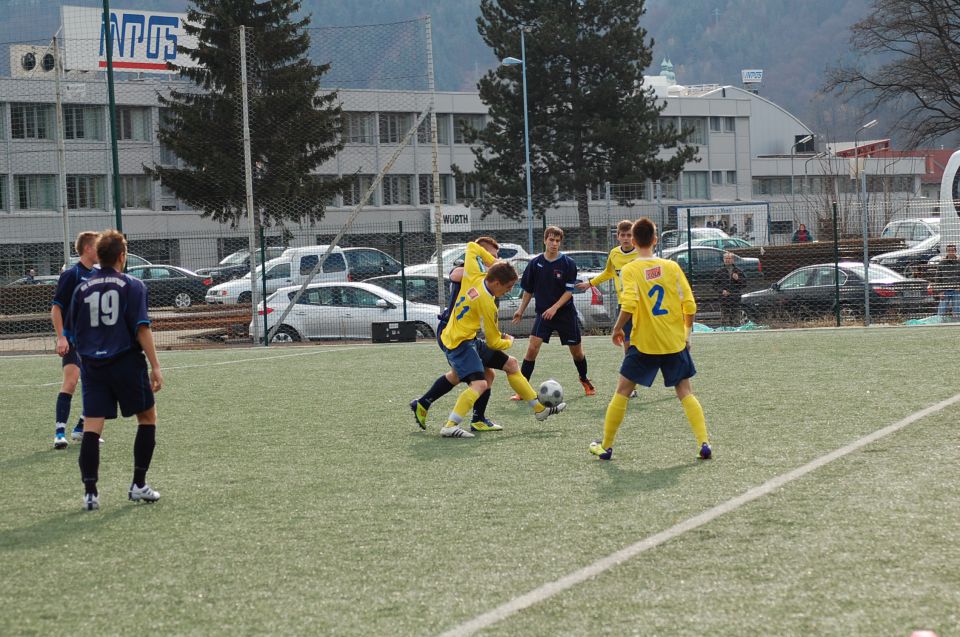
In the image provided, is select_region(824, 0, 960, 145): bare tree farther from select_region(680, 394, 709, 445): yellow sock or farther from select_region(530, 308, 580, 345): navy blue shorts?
select_region(680, 394, 709, 445): yellow sock

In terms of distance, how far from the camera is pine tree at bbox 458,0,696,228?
49.3m

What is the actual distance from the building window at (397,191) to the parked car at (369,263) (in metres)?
29.7

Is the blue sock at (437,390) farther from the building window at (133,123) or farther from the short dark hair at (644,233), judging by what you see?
the building window at (133,123)

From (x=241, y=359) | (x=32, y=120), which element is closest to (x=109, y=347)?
(x=241, y=359)

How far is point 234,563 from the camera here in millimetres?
5707

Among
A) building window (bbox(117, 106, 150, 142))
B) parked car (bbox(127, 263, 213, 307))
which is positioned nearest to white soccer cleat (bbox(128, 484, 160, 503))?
parked car (bbox(127, 263, 213, 307))

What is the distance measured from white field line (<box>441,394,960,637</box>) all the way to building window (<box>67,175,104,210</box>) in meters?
42.7

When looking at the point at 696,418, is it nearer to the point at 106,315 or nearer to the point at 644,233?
the point at 644,233

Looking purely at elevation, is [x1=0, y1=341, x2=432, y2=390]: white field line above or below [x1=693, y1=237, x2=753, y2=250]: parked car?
below

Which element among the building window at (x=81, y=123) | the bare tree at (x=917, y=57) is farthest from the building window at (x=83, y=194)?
the bare tree at (x=917, y=57)

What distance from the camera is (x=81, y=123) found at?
135ft

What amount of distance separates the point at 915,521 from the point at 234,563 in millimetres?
3530

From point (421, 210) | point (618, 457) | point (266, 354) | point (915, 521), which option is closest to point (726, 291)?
point (266, 354)

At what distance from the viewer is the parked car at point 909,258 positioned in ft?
74.2
